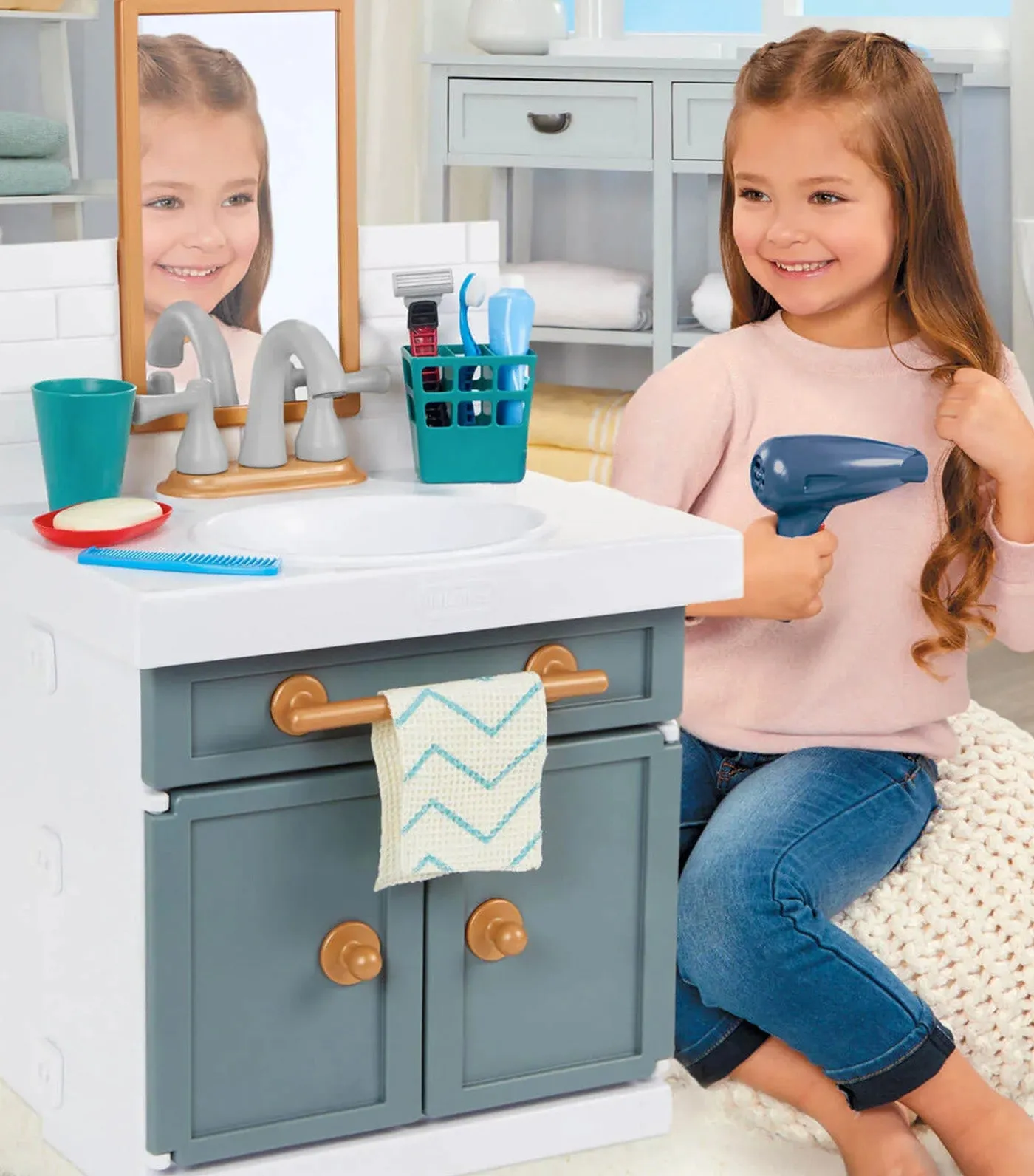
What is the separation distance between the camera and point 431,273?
179 centimetres

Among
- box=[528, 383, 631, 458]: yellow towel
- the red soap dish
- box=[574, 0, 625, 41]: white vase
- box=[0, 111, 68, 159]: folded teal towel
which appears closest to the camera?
the red soap dish

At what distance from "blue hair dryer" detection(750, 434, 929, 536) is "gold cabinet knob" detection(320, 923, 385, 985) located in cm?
60

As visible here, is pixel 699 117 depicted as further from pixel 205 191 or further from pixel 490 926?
pixel 490 926

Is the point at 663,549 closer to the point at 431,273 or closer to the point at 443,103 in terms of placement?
the point at 431,273

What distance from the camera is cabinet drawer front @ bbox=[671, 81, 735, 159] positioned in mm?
3570

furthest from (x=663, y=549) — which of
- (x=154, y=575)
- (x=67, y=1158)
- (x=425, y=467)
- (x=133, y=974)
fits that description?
(x=67, y=1158)

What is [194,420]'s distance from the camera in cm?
163

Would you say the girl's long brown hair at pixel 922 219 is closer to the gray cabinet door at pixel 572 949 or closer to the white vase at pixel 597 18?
the gray cabinet door at pixel 572 949

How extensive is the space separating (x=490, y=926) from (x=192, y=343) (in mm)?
598

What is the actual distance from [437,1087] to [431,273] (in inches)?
31.0

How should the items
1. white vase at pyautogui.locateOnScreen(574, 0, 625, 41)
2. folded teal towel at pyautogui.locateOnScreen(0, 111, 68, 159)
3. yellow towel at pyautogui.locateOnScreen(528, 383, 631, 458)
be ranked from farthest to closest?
white vase at pyautogui.locateOnScreen(574, 0, 625, 41) → yellow towel at pyautogui.locateOnScreen(528, 383, 631, 458) → folded teal towel at pyautogui.locateOnScreen(0, 111, 68, 159)

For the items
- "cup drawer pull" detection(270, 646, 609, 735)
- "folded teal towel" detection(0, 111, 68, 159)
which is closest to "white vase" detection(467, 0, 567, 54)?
"folded teal towel" detection(0, 111, 68, 159)

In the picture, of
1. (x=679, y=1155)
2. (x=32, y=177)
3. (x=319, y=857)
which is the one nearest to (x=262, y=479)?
(x=319, y=857)

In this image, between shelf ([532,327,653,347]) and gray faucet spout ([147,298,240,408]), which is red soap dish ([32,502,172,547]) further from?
shelf ([532,327,653,347])
